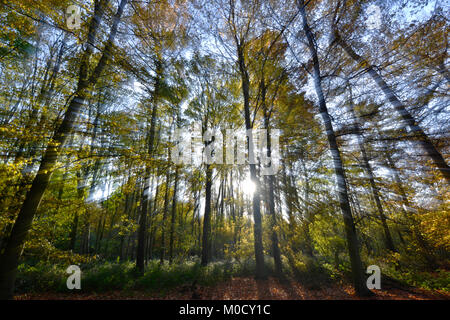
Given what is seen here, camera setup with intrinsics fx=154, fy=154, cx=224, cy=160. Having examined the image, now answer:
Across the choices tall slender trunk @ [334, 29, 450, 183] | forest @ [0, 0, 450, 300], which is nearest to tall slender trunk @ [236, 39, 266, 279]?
forest @ [0, 0, 450, 300]

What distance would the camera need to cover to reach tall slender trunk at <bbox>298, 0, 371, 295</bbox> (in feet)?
14.1

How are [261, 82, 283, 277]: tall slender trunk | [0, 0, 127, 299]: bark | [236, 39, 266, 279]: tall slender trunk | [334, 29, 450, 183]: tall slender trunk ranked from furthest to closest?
[261, 82, 283, 277]: tall slender trunk, [236, 39, 266, 279]: tall slender trunk, [334, 29, 450, 183]: tall slender trunk, [0, 0, 127, 299]: bark

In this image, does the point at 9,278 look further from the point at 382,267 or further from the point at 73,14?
the point at 382,267

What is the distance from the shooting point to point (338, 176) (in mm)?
4703

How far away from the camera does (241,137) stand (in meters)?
8.59

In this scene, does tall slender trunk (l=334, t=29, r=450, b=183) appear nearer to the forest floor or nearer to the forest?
the forest

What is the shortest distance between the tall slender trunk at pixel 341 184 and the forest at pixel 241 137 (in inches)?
1.6

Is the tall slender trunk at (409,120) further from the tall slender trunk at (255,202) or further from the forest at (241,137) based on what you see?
the tall slender trunk at (255,202)

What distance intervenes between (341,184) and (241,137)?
5134mm

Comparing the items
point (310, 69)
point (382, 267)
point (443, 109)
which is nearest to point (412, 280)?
point (382, 267)

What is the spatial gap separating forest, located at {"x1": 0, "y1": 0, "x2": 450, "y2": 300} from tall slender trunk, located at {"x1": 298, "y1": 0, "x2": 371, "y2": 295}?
4cm

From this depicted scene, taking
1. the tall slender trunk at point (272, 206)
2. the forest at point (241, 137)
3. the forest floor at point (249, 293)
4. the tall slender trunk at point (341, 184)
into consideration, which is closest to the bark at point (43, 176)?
the forest at point (241, 137)

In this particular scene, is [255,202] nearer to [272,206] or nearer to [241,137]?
[272,206]
